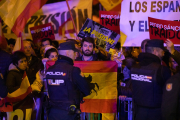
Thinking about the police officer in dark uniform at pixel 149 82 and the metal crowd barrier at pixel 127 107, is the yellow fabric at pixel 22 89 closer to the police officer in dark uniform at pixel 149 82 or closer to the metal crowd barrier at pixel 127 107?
the metal crowd barrier at pixel 127 107

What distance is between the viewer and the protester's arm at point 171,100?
3.25m

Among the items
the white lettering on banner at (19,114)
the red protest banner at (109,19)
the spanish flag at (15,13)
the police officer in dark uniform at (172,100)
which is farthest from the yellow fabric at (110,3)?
the police officer in dark uniform at (172,100)

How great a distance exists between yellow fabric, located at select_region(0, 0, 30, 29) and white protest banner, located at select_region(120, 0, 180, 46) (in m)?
2.70

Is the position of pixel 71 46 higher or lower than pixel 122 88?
higher

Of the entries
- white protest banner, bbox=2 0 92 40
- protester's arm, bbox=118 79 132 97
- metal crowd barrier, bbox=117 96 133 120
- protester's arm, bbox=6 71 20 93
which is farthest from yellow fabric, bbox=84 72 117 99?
white protest banner, bbox=2 0 92 40

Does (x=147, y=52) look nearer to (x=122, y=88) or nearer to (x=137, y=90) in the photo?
(x=137, y=90)

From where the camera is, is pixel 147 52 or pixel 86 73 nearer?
pixel 147 52

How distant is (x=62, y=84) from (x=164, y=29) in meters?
2.96

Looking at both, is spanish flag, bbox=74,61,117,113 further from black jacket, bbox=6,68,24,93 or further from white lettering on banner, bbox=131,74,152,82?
black jacket, bbox=6,68,24,93

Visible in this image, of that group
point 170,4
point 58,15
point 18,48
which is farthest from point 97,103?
point 58,15

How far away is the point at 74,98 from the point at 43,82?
178 cm

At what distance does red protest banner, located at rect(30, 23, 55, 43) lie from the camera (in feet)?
24.7

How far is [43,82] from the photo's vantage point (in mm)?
5594

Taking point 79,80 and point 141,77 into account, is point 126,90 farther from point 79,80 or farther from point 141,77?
point 79,80
